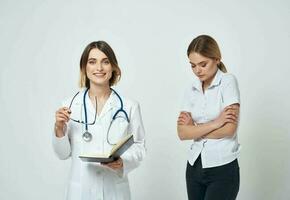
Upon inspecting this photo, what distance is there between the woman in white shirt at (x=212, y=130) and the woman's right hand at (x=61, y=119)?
2.18ft

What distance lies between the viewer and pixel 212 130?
2.18 metres

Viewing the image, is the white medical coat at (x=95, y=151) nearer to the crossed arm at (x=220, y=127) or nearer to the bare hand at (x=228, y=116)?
the crossed arm at (x=220, y=127)

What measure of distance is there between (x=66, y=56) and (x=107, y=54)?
1.49 m

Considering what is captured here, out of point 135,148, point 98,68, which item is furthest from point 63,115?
point 135,148

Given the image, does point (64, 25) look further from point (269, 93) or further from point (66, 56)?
point (269, 93)

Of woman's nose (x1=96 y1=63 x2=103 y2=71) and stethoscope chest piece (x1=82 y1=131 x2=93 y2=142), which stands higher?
woman's nose (x1=96 y1=63 x2=103 y2=71)

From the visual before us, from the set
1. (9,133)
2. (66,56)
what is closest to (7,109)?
(9,133)

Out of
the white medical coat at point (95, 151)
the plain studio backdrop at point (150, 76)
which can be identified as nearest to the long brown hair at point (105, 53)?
the white medical coat at point (95, 151)

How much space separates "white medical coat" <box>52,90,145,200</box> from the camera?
83.4 inches

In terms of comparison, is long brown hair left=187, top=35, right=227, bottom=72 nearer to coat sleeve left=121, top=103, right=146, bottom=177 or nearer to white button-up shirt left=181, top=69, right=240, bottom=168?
white button-up shirt left=181, top=69, right=240, bottom=168

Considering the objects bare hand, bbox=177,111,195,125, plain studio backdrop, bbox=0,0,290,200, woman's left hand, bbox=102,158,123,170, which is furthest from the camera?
plain studio backdrop, bbox=0,0,290,200

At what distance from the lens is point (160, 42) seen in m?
3.49

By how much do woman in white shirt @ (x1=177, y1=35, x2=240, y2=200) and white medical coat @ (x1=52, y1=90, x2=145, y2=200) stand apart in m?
0.32

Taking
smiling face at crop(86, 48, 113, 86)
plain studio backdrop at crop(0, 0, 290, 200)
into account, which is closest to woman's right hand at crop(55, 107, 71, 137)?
smiling face at crop(86, 48, 113, 86)
